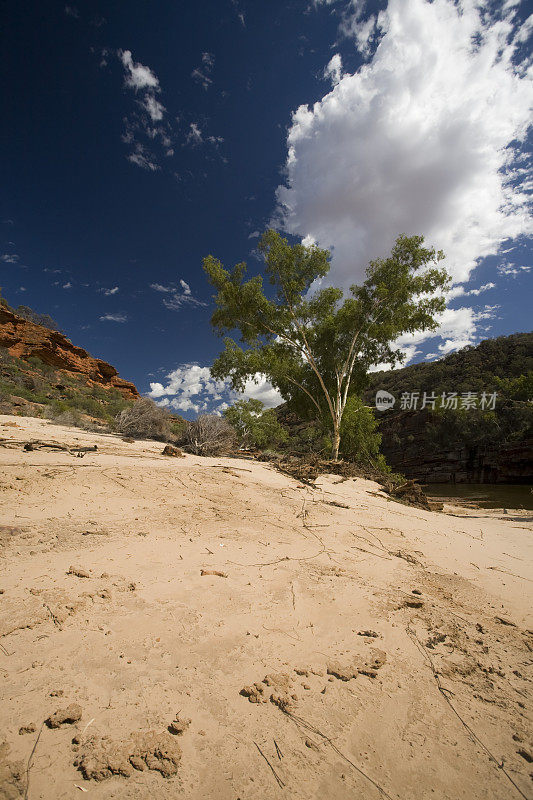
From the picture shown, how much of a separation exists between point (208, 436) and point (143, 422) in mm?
2561

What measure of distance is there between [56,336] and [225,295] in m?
49.8

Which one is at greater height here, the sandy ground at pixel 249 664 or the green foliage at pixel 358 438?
the green foliage at pixel 358 438

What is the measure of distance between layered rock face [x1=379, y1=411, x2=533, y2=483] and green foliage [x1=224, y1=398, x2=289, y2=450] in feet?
68.2

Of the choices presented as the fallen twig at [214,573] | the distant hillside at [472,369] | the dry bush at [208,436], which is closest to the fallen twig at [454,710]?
the fallen twig at [214,573]

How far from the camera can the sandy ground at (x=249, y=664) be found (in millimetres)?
950

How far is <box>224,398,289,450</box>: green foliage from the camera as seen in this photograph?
13.4 meters

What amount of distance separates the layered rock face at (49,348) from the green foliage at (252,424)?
1671 inches

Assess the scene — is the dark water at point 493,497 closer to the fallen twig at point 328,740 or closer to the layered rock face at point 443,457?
the layered rock face at point 443,457

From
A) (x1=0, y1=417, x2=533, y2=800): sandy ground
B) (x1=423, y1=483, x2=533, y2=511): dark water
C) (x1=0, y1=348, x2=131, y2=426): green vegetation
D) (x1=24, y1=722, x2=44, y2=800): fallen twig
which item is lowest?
(x1=423, y1=483, x2=533, y2=511): dark water

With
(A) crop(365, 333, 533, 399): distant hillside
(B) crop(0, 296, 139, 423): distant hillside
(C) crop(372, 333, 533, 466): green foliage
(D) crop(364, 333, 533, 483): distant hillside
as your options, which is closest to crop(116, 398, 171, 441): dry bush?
(B) crop(0, 296, 139, 423): distant hillside

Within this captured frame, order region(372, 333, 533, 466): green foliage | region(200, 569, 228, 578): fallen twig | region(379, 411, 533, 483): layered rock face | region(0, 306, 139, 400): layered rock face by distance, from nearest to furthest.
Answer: region(200, 569, 228, 578): fallen twig → region(379, 411, 533, 483): layered rock face → region(372, 333, 533, 466): green foliage → region(0, 306, 139, 400): layered rock face

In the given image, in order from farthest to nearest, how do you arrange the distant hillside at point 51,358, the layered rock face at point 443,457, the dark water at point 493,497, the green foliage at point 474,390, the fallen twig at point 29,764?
the distant hillside at point 51,358
the green foliage at point 474,390
the layered rock face at point 443,457
the dark water at point 493,497
the fallen twig at point 29,764

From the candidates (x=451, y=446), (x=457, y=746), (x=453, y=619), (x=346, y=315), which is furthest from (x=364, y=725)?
(x=451, y=446)

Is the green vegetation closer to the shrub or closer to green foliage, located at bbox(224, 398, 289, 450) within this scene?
green foliage, located at bbox(224, 398, 289, 450)
